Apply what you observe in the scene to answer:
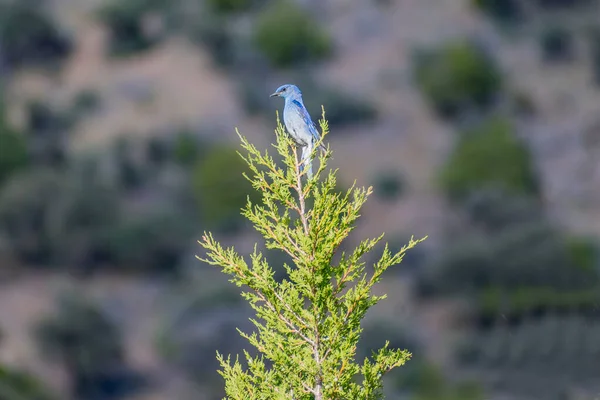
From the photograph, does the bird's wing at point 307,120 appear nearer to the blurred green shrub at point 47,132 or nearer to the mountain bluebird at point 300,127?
the mountain bluebird at point 300,127

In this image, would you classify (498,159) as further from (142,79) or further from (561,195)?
(142,79)

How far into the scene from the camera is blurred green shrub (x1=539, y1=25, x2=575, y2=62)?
8025 cm

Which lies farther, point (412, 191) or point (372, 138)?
point (372, 138)

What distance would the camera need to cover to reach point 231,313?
5434cm

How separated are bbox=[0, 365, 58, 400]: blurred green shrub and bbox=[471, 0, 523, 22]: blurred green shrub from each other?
53017 mm

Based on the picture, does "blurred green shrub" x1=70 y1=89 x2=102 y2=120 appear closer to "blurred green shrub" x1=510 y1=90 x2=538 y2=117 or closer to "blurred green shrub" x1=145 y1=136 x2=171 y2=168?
"blurred green shrub" x1=145 y1=136 x2=171 y2=168

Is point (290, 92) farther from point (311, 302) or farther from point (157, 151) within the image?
point (157, 151)

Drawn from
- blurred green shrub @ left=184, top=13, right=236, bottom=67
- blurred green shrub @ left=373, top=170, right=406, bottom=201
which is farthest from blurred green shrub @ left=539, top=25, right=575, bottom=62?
blurred green shrub @ left=184, top=13, right=236, bottom=67

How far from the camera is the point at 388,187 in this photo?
6806 centimetres

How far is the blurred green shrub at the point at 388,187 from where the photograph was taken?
223 ft

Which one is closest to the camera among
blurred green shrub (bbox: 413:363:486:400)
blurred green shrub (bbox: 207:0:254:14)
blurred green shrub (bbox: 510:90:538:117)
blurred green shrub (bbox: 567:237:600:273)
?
blurred green shrub (bbox: 413:363:486:400)

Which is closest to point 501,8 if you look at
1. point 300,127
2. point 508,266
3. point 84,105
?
point 84,105

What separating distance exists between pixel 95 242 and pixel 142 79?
1796 centimetres

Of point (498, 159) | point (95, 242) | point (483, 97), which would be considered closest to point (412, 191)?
point (498, 159)
